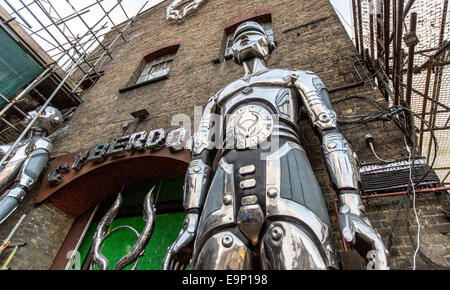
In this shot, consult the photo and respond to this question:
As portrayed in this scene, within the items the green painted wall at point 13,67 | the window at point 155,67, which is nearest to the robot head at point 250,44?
the window at point 155,67

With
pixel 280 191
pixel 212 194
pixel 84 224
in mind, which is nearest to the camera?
pixel 280 191

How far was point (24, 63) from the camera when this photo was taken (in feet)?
17.6

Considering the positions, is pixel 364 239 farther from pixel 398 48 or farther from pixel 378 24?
pixel 378 24

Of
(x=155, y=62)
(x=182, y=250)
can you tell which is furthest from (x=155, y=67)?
(x=182, y=250)

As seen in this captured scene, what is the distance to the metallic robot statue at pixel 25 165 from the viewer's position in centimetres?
349

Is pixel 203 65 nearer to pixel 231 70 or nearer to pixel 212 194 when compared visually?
pixel 231 70

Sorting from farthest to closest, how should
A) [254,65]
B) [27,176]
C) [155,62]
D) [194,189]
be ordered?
1. [155,62]
2. [27,176]
3. [254,65]
4. [194,189]

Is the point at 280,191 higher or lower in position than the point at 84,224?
lower

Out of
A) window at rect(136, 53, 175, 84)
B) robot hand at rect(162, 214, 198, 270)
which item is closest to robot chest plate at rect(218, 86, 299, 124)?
robot hand at rect(162, 214, 198, 270)

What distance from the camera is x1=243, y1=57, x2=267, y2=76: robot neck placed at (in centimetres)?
249

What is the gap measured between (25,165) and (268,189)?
13.7ft

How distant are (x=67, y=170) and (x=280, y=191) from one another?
3.66 metres

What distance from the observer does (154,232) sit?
350cm

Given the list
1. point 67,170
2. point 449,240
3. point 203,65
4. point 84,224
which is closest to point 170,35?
A: point 203,65
